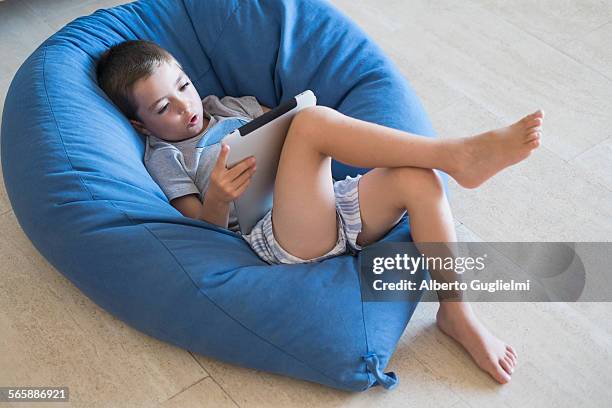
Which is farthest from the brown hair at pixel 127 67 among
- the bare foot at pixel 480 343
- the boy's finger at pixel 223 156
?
the bare foot at pixel 480 343

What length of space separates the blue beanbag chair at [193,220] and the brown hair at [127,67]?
0.03 meters

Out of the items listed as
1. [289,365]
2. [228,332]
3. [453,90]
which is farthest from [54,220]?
[453,90]

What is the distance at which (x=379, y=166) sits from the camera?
5.77ft

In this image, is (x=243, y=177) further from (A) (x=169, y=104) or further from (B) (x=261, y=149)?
(A) (x=169, y=104)

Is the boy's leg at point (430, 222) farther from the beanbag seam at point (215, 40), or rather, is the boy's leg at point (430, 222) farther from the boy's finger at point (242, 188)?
the beanbag seam at point (215, 40)

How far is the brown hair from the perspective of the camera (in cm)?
200

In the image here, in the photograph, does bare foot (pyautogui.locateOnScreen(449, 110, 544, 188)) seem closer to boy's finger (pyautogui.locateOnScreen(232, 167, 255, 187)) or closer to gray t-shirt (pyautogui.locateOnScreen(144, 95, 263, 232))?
boy's finger (pyautogui.locateOnScreen(232, 167, 255, 187))

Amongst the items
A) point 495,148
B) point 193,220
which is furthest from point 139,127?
point 495,148

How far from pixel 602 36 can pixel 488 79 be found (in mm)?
450

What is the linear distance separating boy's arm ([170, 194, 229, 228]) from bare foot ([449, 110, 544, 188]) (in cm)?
49

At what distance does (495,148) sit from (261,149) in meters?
0.46

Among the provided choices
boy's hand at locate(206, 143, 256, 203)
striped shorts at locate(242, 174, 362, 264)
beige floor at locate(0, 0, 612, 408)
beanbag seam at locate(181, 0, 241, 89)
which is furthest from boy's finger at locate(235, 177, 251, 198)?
beanbag seam at locate(181, 0, 241, 89)

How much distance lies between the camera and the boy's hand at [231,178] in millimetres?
1752

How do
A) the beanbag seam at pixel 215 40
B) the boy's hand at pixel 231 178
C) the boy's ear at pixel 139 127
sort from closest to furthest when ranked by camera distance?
the boy's hand at pixel 231 178, the boy's ear at pixel 139 127, the beanbag seam at pixel 215 40
